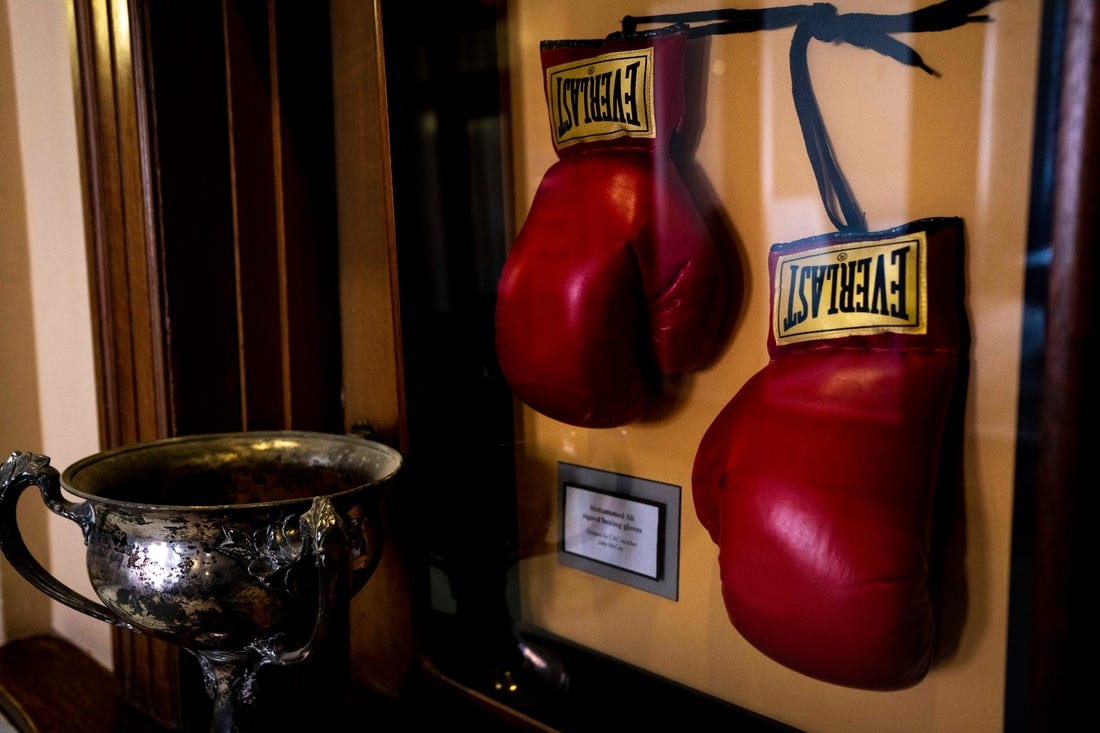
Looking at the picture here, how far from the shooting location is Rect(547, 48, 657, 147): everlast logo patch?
1.99 ft

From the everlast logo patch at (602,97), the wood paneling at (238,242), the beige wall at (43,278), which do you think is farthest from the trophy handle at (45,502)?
the everlast logo patch at (602,97)

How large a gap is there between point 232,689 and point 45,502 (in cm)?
22

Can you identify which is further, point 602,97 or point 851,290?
point 602,97

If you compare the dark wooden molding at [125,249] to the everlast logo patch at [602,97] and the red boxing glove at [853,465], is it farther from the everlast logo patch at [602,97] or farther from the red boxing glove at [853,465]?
the red boxing glove at [853,465]

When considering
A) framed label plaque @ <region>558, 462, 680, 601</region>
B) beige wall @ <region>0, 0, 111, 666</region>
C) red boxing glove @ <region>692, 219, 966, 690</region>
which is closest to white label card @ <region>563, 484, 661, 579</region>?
framed label plaque @ <region>558, 462, 680, 601</region>

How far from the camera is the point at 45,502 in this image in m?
0.64

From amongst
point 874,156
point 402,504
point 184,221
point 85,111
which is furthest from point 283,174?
point 874,156

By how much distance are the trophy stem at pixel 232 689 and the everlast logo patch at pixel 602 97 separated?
523 millimetres

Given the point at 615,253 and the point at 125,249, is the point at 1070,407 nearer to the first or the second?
the point at 615,253

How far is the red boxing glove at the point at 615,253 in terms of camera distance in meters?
0.60

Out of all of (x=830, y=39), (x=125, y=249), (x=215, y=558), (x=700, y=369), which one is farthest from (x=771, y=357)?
(x=125, y=249)

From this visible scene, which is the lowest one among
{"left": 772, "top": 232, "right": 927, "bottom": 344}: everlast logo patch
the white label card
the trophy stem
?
the trophy stem

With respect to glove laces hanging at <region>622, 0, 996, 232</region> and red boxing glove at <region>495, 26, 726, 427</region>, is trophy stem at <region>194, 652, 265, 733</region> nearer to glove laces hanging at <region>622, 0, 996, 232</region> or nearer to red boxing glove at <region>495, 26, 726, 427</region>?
red boxing glove at <region>495, 26, 726, 427</region>

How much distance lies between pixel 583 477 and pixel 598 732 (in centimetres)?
22
